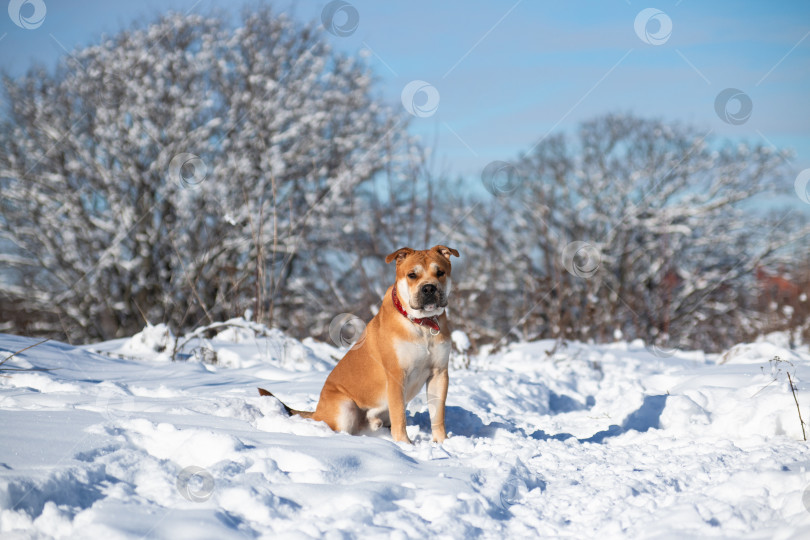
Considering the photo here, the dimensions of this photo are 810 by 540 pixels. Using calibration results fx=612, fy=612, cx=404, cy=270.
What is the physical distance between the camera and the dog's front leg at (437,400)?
12.9 feet

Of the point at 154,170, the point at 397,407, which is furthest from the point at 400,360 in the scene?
the point at 154,170

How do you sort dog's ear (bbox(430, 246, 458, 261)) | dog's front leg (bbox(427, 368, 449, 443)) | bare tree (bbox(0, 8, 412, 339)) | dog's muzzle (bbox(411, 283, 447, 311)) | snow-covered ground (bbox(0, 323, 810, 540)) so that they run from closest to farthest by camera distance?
snow-covered ground (bbox(0, 323, 810, 540)) → dog's muzzle (bbox(411, 283, 447, 311)) → dog's front leg (bbox(427, 368, 449, 443)) → dog's ear (bbox(430, 246, 458, 261)) → bare tree (bbox(0, 8, 412, 339))

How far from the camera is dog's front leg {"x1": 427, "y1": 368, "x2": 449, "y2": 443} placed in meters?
3.94

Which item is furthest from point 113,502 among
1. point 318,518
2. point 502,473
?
point 502,473

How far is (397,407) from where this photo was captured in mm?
3832

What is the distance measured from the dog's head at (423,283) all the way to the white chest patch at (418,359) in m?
0.20

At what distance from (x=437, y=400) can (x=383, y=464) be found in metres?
0.93

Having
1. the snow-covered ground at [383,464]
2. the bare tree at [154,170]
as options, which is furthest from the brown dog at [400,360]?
the bare tree at [154,170]

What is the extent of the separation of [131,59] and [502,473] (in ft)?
50.6

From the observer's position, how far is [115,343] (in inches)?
294

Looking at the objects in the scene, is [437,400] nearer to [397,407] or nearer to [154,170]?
[397,407]

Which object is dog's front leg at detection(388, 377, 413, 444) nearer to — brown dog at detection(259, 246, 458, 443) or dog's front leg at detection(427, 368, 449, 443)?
brown dog at detection(259, 246, 458, 443)

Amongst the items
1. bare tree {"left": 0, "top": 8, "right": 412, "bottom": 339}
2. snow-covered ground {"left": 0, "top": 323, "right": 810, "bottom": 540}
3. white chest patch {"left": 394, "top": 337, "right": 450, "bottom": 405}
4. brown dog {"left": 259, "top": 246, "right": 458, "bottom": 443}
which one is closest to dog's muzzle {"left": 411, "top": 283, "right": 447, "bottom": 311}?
brown dog {"left": 259, "top": 246, "right": 458, "bottom": 443}

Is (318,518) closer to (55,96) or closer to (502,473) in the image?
(502,473)
